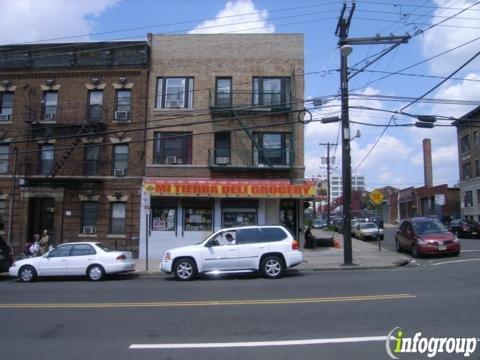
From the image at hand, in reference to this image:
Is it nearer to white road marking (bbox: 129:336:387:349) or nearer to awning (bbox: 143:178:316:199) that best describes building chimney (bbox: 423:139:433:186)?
awning (bbox: 143:178:316:199)

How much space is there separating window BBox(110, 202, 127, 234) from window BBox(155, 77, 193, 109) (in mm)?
5270

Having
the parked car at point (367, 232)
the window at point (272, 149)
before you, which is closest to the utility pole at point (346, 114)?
the window at point (272, 149)

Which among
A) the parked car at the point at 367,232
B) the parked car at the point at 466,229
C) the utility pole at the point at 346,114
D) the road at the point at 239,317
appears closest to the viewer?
the road at the point at 239,317

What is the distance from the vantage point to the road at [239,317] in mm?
6527

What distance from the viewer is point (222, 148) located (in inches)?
924

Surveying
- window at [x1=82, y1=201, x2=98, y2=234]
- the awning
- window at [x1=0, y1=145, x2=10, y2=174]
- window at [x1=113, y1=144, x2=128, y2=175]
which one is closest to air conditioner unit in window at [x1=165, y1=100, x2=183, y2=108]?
window at [x1=113, y1=144, x2=128, y2=175]

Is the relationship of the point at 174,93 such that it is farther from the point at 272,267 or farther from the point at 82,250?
the point at 272,267

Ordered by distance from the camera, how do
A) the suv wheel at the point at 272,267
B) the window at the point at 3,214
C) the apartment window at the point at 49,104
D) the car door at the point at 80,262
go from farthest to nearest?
the apartment window at the point at 49,104
the window at the point at 3,214
the car door at the point at 80,262
the suv wheel at the point at 272,267

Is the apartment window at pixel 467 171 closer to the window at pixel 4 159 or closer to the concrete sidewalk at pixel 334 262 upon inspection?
the concrete sidewalk at pixel 334 262

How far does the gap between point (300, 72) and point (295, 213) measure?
7.04m

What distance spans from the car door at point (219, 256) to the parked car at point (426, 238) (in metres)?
9.13

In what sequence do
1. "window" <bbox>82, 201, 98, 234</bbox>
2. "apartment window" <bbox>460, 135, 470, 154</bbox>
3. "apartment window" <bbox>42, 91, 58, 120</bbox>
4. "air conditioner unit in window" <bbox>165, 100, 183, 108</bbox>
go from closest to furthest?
"window" <bbox>82, 201, 98, 234</bbox> < "air conditioner unit in window" <bbox>165, 100, 183, 108</bbox> < "apartment window" <bbox>42, 91, 58, 120</bbox> < "apartment window" <bbox>460, 135, 470, 154</bbox>

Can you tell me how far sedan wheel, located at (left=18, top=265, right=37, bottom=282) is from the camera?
16.4m

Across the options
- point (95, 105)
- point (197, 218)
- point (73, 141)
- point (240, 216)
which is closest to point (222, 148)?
point (240, 216)
